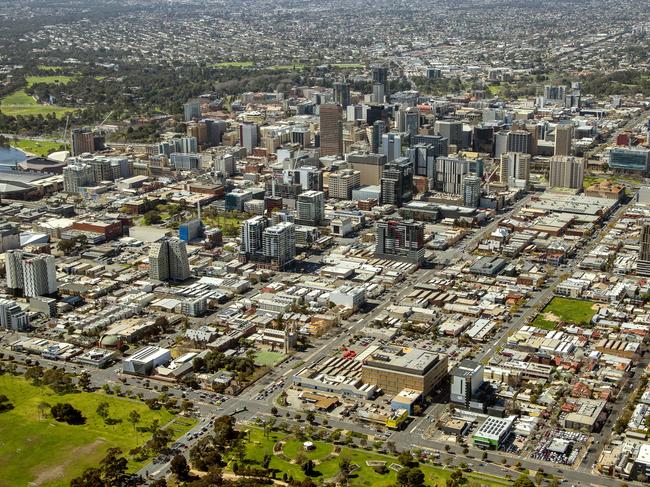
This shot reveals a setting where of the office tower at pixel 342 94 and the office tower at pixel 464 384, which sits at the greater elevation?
the office tower at pixel 342 94

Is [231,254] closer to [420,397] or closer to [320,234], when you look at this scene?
[320,234]

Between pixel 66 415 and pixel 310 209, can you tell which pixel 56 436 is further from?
pixel 310 209

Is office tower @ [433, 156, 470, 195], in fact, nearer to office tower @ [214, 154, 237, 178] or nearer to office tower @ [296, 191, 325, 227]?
office tower @ [296, 191, 325, 227]

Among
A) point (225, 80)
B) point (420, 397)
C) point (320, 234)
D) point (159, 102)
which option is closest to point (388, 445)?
point (420, 397)

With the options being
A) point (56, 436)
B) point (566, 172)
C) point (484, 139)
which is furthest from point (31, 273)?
point (484, 139)

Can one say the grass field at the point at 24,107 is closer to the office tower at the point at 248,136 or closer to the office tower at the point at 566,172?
the office tower at the point at 248,136

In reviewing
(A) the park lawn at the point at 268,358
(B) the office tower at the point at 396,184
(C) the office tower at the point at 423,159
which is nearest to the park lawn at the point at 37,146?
(C) the office tower at the point at 423,159
